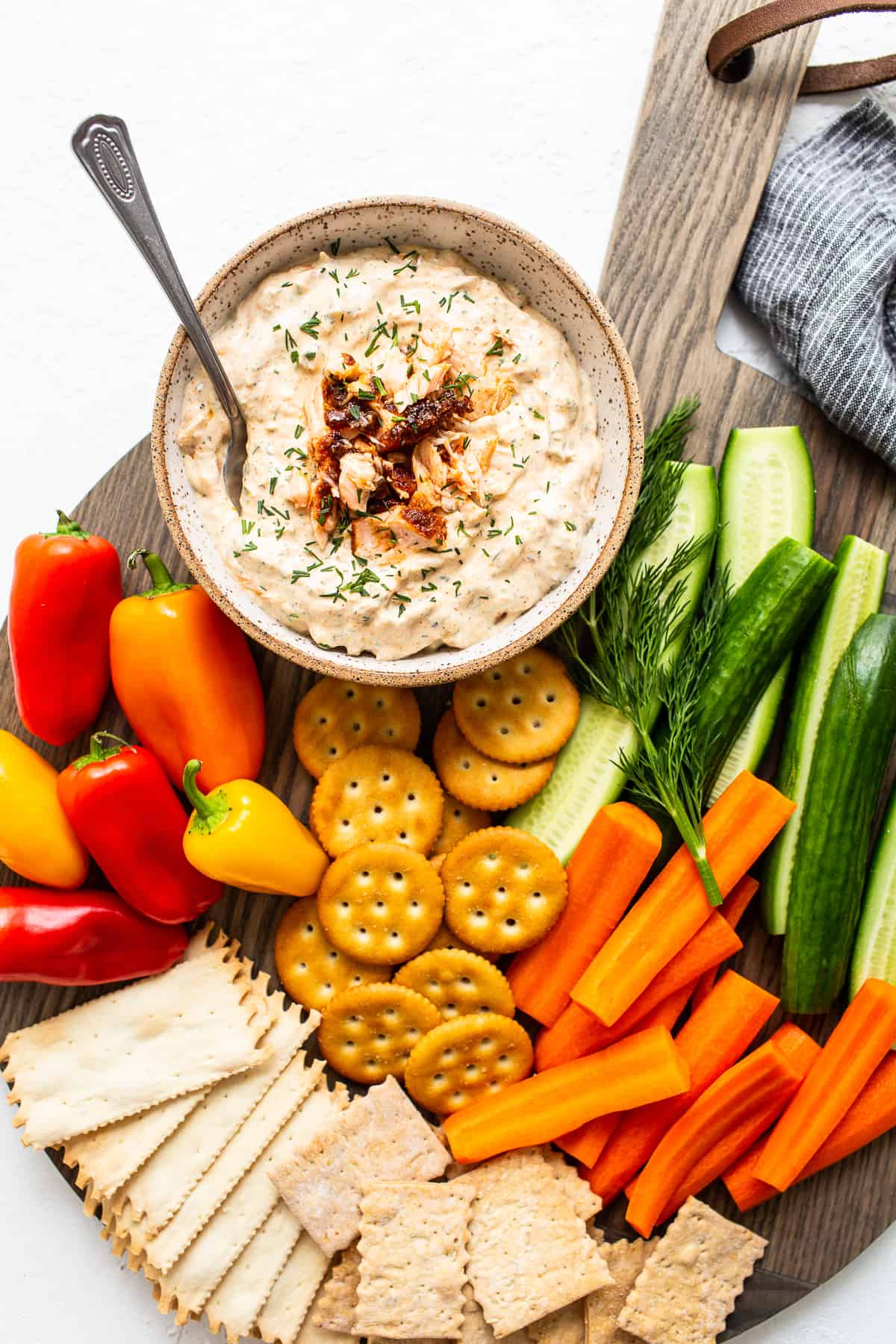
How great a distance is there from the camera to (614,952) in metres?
2.74

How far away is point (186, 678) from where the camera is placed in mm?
2697

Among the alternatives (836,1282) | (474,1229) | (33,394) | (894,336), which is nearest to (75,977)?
(474,1229)

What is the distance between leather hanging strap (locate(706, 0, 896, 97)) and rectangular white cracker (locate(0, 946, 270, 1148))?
2.58 metres

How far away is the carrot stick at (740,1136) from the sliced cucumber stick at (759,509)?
649 millimetres

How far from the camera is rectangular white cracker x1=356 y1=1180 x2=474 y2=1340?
2688 millimetres

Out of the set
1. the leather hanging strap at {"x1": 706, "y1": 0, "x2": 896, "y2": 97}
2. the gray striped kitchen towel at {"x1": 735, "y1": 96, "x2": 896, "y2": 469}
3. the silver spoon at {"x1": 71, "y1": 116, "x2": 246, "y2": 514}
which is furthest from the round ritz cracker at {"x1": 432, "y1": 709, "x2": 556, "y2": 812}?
the leather hanging strap at {"x1": 706, "y1": 0, "x2": 896, "y2": 97}

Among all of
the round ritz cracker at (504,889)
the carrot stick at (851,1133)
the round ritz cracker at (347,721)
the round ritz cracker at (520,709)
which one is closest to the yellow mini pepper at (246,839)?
the round ritz cracker at (347,721)

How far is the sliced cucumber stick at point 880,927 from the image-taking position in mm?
2801

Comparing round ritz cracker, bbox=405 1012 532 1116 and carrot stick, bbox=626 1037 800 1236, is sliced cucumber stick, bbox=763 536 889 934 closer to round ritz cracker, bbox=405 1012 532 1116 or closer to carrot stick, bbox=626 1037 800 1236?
carrot stick, bbox=626 1037 800 1236

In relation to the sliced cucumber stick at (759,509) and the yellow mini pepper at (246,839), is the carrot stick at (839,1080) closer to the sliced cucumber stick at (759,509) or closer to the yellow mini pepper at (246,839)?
the sliced cucumber stick at (759,509)

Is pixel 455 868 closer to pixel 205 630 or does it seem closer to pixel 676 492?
pixel 205 630

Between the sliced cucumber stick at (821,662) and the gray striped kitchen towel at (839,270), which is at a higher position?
the gray striped kitchen towel at (839,270)

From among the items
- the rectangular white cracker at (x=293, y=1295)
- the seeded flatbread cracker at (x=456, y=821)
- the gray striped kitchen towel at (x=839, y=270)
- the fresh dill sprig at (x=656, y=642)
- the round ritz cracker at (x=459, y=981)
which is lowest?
the rectangular white cracker at (x=293, y=1295)

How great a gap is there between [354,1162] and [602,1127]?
24.5 inches
